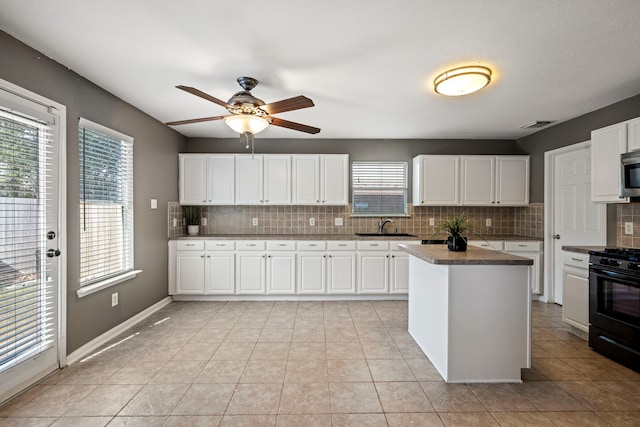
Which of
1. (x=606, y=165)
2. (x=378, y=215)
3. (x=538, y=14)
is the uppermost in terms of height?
(x=538, y=14)

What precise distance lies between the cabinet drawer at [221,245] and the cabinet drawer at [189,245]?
11 centimetres

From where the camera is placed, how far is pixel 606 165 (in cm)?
287

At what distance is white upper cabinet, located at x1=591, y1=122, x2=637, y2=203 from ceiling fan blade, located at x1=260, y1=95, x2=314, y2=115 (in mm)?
2887

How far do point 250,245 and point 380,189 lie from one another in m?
2.22

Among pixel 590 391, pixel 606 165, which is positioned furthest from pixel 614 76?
pixel 590 391

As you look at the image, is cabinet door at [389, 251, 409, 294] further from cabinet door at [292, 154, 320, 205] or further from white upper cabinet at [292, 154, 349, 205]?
cabinet door at [292, 154, 320, 205]

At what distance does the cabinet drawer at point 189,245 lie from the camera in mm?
4070

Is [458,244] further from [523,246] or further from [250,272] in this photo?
[250,272]

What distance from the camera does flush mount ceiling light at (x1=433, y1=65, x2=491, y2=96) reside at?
2.32 metres

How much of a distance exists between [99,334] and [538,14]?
13.7 feet

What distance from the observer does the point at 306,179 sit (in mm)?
4391

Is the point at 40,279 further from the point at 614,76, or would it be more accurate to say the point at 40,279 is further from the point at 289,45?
the point at 614,76

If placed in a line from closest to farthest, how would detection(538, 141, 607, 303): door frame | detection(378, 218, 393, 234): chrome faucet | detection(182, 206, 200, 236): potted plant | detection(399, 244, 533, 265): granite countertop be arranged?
detection(399, 244, 533, 265): granite countertop
detection(538, 141, 607, 303): door frame
detection(182, 206, 200, 236): potted plant
detection(378, 218, 393, 234): chrome faucet

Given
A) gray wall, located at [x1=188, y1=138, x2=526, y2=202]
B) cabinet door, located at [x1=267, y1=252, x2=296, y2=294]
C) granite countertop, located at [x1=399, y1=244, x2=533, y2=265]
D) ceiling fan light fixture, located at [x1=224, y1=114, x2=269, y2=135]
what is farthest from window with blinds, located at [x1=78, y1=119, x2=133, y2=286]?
granite countertop, located at [x1=399, y1=244, x2=533, y2=265]
